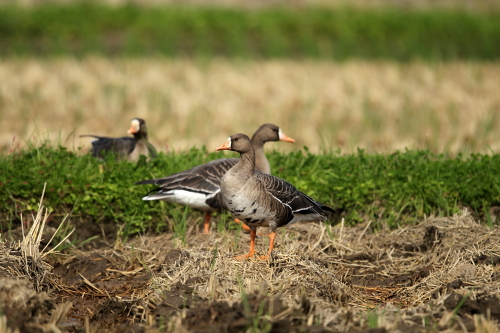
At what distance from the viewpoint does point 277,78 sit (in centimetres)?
1562

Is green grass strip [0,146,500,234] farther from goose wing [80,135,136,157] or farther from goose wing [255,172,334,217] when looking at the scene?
goose wing [255,172,334,217]

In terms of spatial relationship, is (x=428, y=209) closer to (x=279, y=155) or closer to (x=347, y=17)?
(x=279, y=155)

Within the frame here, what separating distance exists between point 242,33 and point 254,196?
51.7 ft

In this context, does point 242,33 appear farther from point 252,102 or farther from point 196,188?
point 196,188

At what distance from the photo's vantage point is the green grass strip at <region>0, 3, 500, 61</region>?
63.3 feet

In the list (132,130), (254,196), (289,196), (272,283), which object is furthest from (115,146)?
(272,283)

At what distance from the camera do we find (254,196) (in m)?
5.79

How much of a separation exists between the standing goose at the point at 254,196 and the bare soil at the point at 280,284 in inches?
14.2

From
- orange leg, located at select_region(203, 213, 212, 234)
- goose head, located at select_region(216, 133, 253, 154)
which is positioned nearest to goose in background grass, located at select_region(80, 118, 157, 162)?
orange leg, located at select_region(203, 213, 212, 234)

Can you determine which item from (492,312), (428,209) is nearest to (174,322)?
(492,312)

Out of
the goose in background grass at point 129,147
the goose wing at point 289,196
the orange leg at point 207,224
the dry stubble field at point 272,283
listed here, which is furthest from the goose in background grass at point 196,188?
the goose in background grass at point 129,147

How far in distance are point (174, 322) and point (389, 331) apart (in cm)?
158

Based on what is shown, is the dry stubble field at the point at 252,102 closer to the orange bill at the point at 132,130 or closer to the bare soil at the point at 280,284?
the orange bill at the point at 132,130

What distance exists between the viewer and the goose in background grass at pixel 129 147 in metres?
8.69
